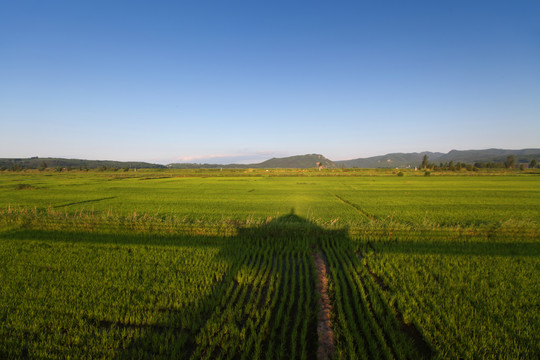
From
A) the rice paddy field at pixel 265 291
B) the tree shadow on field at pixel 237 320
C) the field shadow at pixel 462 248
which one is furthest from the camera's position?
the field shadow at pixel 462 248

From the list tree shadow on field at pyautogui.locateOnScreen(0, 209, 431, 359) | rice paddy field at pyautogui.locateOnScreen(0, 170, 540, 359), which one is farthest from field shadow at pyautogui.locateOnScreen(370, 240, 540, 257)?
tree shadow on field at pyautogui.locateOnScreen(0, 209, 431, 359)

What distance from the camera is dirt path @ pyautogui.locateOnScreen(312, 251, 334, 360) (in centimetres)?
433

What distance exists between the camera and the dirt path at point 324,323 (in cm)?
433

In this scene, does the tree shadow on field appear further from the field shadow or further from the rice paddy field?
the field shadow

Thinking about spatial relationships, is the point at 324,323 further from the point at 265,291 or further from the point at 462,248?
the point at 462,248

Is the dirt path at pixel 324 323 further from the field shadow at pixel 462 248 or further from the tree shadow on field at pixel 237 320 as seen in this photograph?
the field shadow at pixel 462 248

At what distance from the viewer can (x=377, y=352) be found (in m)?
4.17

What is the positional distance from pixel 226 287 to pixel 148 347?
2.45 meters

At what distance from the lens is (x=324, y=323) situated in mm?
5121

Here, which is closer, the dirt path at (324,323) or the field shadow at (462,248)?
the dirt path at (324,323)

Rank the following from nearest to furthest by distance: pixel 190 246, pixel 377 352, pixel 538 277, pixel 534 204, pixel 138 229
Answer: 1. pixel 377 352
2. pixel 538 277
3. pixel 190 246
4. pixel 138 229
5. pixel 534 204

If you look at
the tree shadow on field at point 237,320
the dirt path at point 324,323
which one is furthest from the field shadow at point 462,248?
the dirt path at point 324,323

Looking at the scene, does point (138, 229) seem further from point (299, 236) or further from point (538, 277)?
point (538, 277)

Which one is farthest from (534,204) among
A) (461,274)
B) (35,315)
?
(35,315)
